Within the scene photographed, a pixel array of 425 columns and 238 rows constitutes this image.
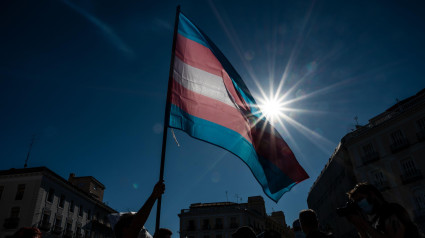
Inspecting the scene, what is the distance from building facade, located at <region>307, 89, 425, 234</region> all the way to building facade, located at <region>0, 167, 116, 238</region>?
30.5m

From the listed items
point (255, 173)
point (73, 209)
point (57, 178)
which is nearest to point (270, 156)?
point (255, 173)

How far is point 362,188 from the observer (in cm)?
264

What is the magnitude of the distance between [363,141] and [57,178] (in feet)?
104

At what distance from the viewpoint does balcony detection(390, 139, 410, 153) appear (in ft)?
77.7

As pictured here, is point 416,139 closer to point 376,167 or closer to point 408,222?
point 376,167

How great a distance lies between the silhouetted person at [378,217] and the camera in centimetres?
234

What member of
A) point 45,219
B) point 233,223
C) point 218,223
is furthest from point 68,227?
point 233,223

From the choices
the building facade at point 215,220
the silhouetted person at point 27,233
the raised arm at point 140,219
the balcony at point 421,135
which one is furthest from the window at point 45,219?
the balcony at point 421,135

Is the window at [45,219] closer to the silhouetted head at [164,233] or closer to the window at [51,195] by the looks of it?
the window at [51,195]

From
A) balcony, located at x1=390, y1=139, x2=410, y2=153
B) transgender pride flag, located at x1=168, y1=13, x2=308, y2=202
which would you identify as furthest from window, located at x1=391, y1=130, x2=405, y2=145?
transgender pride flag, located at x1=168, y1=13, x2=308, y2=202

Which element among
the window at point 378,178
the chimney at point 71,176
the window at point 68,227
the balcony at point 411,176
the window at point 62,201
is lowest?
the window at point 68,227

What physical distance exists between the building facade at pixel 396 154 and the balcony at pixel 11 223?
32.1 m

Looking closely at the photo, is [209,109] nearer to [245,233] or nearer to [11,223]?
[245,233]

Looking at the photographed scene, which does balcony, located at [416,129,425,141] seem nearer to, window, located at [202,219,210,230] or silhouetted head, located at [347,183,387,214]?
silhouetted head, located at [347,183,387,214]
